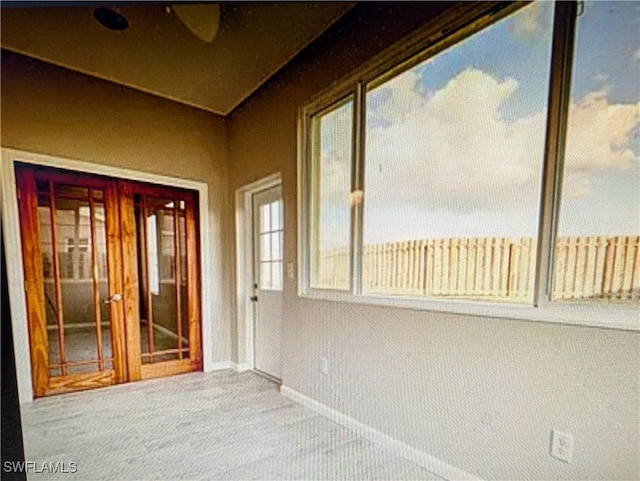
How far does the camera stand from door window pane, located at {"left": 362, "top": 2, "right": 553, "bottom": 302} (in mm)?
1209

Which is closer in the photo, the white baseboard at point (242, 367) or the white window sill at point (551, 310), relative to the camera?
the white window sill at point (551, 310)

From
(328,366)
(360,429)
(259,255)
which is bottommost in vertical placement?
(360,429)

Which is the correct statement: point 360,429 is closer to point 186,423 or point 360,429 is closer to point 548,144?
point 186,423

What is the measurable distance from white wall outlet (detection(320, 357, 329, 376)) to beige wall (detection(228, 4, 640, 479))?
0.05m

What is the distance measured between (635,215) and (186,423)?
2468 mm

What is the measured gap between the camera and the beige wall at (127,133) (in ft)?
5.82

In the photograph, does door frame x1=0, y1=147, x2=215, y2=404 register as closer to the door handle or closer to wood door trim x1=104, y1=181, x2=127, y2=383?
wood door trim x1=104, y1=181, x2=127, y2=383

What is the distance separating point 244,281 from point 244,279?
2 cm

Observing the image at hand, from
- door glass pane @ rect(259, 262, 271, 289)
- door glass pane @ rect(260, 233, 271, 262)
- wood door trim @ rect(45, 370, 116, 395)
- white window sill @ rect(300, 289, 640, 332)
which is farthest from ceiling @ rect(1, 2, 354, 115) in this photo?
wood door trim @ rect(45, 370, 116, 395)

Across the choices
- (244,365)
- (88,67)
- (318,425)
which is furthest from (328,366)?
(88,67)

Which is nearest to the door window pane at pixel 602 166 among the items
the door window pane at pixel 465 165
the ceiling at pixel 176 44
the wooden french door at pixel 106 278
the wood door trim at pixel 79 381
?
the door window pane at pixel 465 165

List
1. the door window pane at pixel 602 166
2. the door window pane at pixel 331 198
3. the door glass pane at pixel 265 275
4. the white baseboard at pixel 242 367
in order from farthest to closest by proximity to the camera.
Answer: the white baseboard at pixel 242 367, the door glass pane at pixel 265 275, the door window pane at pixel 331 198, the door window pane at pixel 602 166

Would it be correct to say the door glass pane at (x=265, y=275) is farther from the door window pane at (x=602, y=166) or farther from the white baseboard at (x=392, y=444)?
the door window pane at (x=602, y=166)

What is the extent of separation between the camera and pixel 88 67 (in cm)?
194
